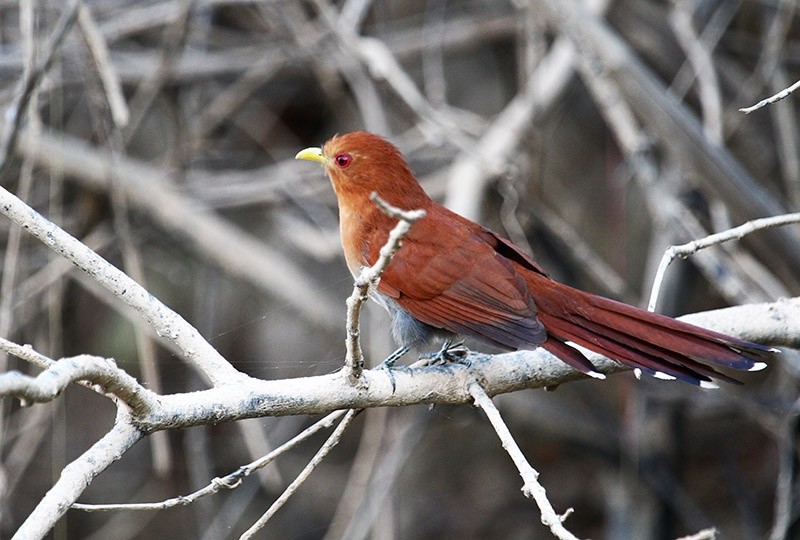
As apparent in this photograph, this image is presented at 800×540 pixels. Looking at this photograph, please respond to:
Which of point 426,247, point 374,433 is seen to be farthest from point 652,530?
point 426,247

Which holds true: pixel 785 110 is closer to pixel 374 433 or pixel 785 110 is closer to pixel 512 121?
pixel 512 121

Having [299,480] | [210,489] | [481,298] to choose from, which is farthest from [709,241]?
[210,489]

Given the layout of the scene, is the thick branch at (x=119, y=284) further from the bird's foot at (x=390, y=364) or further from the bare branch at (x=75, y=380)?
the bird's foot at (x=390, y=364)

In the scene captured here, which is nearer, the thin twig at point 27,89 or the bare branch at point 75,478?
the bare branch at point 75,478

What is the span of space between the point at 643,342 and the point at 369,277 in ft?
3.20

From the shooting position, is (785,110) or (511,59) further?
(511,59)

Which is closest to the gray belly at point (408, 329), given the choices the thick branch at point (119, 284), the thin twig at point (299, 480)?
the thin twig at point (299, 480)

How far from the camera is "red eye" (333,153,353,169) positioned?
3.34m

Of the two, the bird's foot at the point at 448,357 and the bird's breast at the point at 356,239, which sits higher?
the bird's breast at the point at 356,239

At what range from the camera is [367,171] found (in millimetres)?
3289

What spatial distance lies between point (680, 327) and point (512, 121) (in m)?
2.54

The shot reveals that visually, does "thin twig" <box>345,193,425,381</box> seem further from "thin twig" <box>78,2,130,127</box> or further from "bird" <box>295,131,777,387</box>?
"thin twig" <box>78,2,130,127</box>

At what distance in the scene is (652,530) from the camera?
5004 millimetres

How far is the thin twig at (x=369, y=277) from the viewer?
1573 mm
